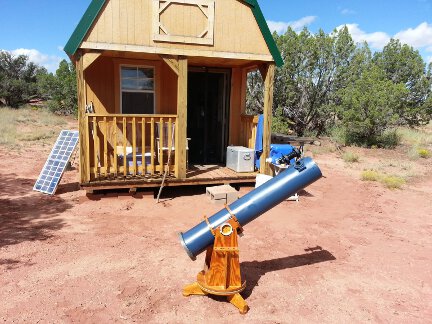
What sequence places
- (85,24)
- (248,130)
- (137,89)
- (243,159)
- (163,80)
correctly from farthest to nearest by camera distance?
1. (248,130)
2. (163,80)
3. (137,89)
4. (243,159)
5. (85,24)

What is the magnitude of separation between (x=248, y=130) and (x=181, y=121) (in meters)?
2.29

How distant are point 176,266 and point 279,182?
174cm

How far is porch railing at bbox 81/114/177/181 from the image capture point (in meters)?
6.92

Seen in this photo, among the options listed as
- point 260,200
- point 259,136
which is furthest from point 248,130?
point 260,200

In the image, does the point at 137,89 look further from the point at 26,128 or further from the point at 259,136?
the point at 26,128

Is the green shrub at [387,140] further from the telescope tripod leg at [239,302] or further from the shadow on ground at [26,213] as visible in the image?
the telescope tripod leg at [239,302]

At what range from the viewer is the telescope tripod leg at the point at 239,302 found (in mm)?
3503

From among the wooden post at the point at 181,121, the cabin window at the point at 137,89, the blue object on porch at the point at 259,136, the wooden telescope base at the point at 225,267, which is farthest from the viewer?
the cabin window at the point at 137,89

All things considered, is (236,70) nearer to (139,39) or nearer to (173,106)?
(173,106)

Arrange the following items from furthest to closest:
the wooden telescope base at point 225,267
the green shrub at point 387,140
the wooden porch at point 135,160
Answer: the green shrub at point 387,140
the wooden porch at point 135,160
the wooden telescope base at point 225,267

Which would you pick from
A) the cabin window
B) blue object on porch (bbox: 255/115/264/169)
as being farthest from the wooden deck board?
the cabin window

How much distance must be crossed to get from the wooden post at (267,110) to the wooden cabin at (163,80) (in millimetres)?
23

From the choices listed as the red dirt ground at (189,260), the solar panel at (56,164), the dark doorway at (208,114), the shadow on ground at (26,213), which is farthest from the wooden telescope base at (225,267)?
the dark doorway at (208,114)

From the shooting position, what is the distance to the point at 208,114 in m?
9.55
